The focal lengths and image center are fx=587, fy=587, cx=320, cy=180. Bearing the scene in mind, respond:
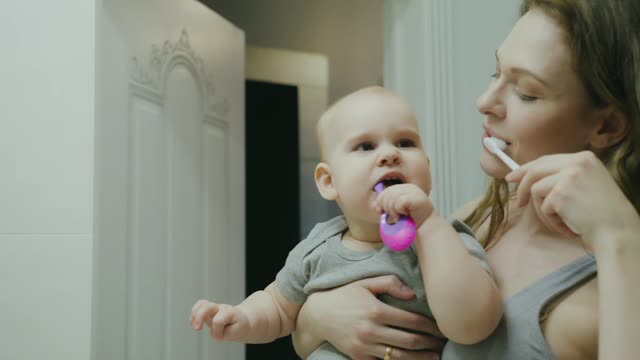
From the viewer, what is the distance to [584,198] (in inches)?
23.2

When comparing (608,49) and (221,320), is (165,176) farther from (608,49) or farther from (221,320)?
(608,49)

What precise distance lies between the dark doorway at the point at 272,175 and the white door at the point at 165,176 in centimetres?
66

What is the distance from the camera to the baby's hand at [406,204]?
2.17ft

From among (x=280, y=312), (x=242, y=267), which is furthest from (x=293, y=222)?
(x=280, y=312)

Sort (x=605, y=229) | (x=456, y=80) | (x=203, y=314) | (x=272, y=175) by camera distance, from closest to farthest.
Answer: (x=605, y=229)
(x=203, y=314)
(x=456, y=80)
(x=272, y=175)

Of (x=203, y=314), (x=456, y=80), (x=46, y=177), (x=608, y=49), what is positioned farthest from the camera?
(x=456, y=80)

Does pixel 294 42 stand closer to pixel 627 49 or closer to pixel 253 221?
pixel 253 221

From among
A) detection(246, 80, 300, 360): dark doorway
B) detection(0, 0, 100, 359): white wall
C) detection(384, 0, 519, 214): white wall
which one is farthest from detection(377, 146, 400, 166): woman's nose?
detection(246, 80, 300, 360): dark doorway

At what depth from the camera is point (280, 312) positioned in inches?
35.9

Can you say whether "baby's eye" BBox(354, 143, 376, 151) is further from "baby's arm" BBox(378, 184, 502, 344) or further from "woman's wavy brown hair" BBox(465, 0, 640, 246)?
"woman's wavy brown hair" BBox(465, 0, 640, 246)

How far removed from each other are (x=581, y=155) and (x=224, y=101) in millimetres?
1440

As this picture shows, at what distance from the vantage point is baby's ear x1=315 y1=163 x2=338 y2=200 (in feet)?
2.83

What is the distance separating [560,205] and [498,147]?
0.56 feet

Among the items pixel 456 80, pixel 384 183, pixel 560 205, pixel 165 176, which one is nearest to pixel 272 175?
pixel 165 176
